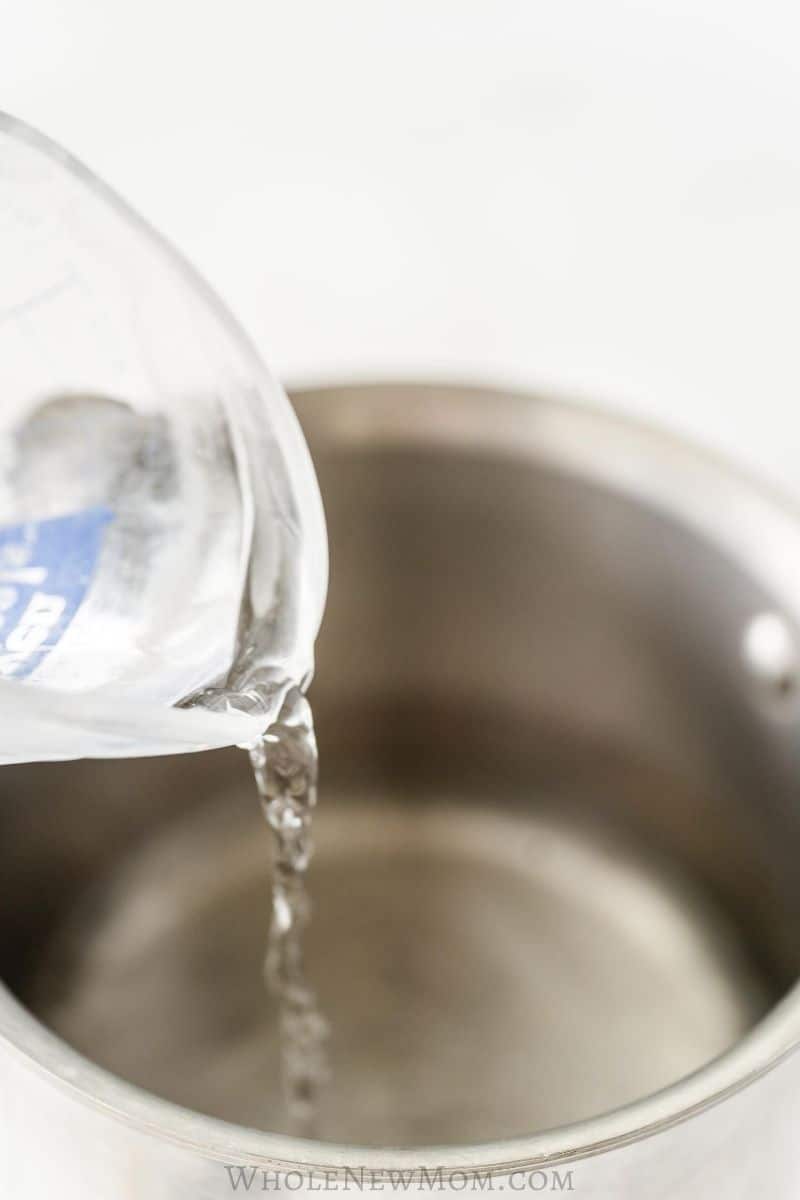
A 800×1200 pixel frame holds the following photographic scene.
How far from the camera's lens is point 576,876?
0.85 m

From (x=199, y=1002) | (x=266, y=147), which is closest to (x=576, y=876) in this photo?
(x=199, y=1002)

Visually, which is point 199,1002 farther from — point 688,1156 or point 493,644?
point 688,1156

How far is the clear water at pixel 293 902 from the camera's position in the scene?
2.18 feet

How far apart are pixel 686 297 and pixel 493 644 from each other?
0.36 metres

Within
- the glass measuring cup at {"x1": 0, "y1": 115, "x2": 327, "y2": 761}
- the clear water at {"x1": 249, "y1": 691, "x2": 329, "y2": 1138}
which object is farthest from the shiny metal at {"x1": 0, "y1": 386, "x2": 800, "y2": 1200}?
the glass measuring cup at {"x1": 0, "y1": 115, "x2": 327, "y2": 761}

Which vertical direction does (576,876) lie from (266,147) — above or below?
below

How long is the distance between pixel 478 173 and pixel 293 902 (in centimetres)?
59

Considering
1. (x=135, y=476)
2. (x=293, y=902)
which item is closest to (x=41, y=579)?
(x=135, y=476)

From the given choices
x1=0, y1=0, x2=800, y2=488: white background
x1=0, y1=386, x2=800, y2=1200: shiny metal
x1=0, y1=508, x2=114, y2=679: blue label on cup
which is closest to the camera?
x1=0, y1=508, x2=114, y2=679: blue label on cup

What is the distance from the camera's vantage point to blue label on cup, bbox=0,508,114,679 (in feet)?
2.00

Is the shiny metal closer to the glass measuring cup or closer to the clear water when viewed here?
the clear water

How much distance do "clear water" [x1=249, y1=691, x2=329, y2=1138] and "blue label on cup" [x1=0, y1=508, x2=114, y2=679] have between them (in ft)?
0.30

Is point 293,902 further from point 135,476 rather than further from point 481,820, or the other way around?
point 135,476

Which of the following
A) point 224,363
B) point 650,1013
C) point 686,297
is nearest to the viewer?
point 224,363
